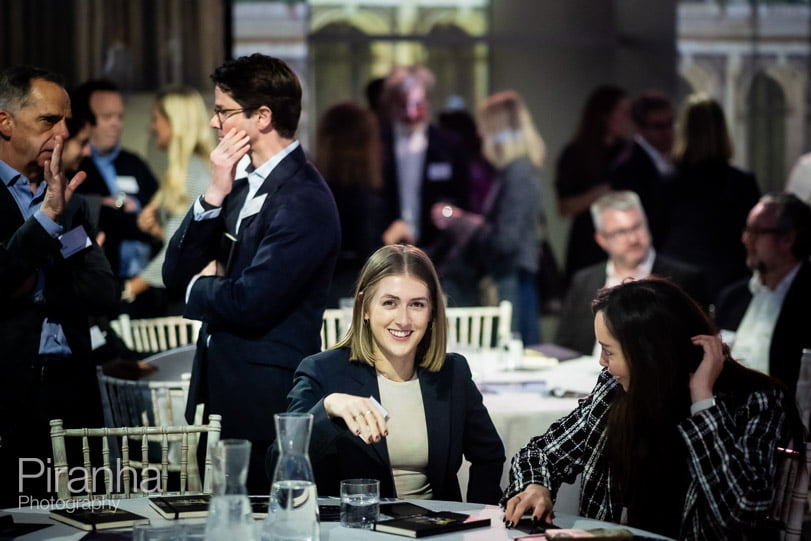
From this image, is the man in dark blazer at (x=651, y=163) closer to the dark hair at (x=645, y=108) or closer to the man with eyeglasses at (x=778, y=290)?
the dark hair at (x=645, y=108)

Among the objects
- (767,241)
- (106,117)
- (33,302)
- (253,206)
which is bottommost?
(33,302)

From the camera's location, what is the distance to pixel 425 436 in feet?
9.05

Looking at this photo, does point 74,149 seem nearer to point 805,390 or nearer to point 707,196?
point 805,390

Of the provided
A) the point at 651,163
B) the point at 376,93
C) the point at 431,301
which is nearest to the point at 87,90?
the point at 376,93

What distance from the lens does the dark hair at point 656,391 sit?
7.95 ft

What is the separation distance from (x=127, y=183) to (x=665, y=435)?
3.84m

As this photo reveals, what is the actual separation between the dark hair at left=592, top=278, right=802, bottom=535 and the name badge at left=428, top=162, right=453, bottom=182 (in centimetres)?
394

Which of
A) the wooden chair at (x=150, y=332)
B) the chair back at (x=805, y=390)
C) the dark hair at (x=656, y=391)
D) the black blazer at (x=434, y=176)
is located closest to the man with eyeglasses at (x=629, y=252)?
the chair back at (x=805, y=390)

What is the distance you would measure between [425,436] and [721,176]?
11.7 ft

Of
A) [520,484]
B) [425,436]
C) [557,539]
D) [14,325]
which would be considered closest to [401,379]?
[425,436]

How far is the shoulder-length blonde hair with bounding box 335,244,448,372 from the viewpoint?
2.82 meters

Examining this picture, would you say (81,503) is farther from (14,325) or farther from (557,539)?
(557,539)

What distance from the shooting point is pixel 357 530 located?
2189 millimetres

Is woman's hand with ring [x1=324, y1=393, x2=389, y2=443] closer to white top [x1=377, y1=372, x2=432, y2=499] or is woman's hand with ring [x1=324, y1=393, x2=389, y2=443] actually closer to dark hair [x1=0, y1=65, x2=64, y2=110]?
white top [x1=377, y1=372, x2=432, y2=499]
